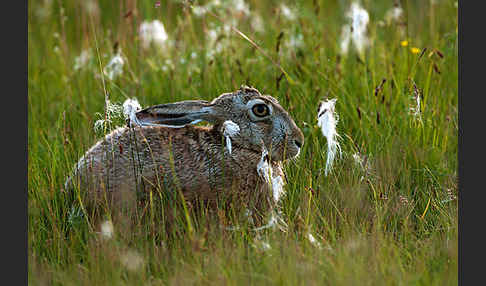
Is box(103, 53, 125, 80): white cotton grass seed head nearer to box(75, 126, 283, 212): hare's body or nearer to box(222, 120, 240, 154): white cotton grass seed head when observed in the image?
box(75, 126, 283, 212): hare's body

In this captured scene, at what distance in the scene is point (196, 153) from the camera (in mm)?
5484

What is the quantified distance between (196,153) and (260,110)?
2.09ft

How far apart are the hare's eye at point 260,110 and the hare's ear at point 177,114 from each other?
13.5 inches

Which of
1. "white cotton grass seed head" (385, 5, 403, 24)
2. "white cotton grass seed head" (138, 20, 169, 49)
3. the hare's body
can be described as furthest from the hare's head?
"white cotton grass seed head" (385, 5, 403, 24)

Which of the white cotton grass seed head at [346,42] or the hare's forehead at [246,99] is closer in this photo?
the hare's forehead at [246,99]

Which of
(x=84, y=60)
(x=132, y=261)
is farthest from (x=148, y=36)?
(x=132, y=261)

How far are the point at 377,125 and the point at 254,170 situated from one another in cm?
137

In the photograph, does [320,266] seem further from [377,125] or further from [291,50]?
[291,50]

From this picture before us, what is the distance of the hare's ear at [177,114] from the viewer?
5.35 metres

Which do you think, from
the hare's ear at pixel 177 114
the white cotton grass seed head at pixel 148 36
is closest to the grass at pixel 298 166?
the white cotton grass seed head at pixel 148 36

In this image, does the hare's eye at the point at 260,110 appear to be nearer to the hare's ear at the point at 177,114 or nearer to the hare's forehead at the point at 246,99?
the hare's forehead at the point at 246,99

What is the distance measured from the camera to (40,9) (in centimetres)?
1045

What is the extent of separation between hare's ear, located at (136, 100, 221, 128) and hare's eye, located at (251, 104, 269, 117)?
13.5 inches

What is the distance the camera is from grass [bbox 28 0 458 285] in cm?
435
